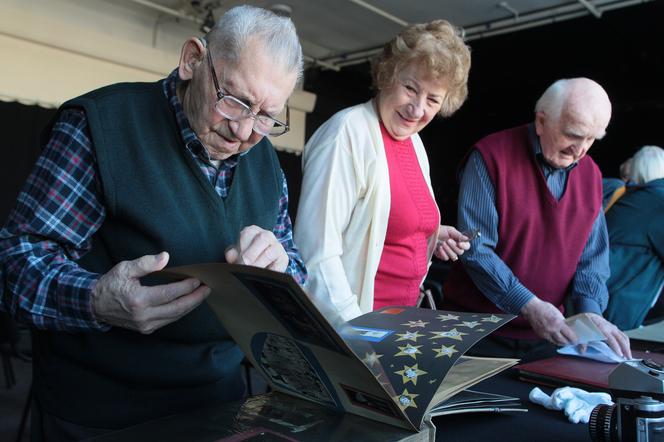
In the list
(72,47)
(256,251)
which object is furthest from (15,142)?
(256,251)

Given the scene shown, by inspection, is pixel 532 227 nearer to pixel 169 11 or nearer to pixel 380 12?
pixel 380 12

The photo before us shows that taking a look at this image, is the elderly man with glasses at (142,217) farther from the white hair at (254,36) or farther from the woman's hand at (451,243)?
the woman's hand at (451,243)

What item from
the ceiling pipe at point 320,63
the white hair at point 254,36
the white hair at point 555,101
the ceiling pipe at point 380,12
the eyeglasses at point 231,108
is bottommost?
the eyeglasses at point 231,108

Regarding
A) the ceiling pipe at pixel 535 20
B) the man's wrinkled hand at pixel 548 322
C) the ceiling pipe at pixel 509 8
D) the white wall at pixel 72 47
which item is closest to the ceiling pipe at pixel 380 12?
the ceiling pipe at pixel 535 20

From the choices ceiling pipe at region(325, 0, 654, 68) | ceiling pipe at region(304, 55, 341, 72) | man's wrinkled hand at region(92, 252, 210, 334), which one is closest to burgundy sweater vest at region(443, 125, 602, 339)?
man's wrinkled hand at region(92, 252, 210, 334)

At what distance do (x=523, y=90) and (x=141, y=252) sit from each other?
30.6 ft

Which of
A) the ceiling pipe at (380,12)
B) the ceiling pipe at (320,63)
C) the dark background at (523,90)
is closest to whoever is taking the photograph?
the dark background at (523,90)

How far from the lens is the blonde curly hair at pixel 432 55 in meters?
1.45

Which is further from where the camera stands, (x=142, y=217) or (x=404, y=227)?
(x=404, y=227)

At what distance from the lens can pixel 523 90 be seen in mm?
9398

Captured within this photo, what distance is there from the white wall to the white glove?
19.8ft

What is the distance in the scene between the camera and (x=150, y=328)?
806 millimetres

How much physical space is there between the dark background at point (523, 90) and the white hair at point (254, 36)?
19.5 ft

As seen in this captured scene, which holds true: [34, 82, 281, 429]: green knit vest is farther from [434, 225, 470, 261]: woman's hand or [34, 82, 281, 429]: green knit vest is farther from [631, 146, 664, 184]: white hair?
[631, 146, 664, 184]: white hair
